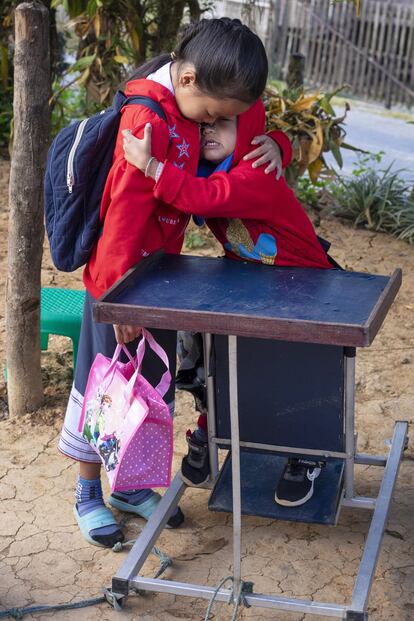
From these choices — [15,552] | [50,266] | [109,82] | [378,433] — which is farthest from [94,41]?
[15,552]

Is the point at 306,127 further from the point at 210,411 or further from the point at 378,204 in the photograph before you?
the point at 210,411

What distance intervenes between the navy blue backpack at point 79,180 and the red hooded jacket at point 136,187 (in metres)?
0.05

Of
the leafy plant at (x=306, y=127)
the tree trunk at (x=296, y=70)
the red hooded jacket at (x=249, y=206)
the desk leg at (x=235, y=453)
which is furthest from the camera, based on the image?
the tree trunk at (x=296, y=70)

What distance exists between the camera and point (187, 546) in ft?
10.6

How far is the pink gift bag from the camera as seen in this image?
2.74 m

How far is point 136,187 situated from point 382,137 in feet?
25.2

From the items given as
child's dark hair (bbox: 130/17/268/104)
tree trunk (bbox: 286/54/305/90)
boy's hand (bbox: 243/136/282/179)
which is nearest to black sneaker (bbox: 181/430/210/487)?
boy's hand (bbox: 243/136/282/179)

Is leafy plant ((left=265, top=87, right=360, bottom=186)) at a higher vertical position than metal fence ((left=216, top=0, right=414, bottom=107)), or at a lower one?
higher

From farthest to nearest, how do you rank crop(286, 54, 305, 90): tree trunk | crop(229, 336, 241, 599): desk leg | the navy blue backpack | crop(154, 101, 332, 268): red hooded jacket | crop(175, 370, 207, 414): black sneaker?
crop(286, 54, 305, 90): tree trunk, crop(175, 370, 207, 414): black sneaker, the navy blue backpack, crop(154, 101, 332, 268): red hooded jacket, crop(229, 336, 241, 599): desk leg

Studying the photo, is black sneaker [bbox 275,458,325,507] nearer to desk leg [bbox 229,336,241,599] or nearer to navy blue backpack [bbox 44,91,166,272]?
desk leg [bbox 229,336,241,599]

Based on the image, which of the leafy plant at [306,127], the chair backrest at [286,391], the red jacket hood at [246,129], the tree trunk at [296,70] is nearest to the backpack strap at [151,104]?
the red jacket hood at [246,129]

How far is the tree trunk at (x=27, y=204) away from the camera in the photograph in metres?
3.62

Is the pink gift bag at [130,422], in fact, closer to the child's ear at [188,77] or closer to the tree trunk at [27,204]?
the child's ear at [188,77]

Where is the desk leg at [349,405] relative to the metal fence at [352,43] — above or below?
above
